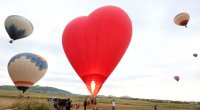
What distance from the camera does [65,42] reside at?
70.6 ft

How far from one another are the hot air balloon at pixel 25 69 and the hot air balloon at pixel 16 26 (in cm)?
273

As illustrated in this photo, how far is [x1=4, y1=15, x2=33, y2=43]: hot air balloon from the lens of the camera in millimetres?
33500

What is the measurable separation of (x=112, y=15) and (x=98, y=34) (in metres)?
1.69

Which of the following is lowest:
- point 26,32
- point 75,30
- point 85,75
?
point 85,75

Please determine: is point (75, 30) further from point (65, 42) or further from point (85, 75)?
point (85, 75)

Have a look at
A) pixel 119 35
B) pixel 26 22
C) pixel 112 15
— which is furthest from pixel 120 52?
pixel 26 22

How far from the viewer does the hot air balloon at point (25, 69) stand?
3116cm

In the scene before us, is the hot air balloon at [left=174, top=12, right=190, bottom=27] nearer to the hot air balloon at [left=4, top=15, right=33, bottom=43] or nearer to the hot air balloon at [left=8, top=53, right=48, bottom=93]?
the hot air balloon at [left=8, top=53, right=48, bottom=93]

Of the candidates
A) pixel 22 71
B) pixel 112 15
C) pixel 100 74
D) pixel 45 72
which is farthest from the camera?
pixel 45 72

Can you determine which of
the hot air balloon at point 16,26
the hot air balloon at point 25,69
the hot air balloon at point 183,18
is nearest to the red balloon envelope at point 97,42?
the hot air balloon at point 25,69

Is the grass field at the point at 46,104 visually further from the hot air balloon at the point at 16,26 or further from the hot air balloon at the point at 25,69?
A: the hot air balloon at the point at 16,26

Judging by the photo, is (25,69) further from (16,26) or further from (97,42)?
(97,42)

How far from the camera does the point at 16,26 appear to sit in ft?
110

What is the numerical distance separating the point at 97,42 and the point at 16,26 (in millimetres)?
16129
